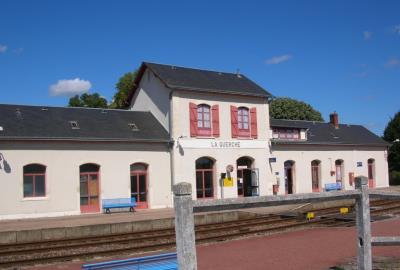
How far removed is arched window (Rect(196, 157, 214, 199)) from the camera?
1009 inches

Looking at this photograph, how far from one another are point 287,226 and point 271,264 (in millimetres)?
6541

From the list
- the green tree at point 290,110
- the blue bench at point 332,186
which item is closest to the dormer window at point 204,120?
the blue bench at point 332,186

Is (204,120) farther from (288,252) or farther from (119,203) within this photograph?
(288,252)

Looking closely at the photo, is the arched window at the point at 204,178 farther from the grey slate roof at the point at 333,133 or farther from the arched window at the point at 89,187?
the grey slate roof at the point at 333,133

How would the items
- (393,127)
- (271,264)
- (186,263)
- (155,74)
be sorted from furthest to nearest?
(393,127) < (155,74) < (271,264) < (186,263)

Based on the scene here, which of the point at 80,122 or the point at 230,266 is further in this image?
the point at 80,122

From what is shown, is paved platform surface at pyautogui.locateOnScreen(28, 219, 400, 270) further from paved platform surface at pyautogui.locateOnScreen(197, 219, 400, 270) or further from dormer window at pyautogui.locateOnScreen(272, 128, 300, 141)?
dormer window at pyautogui.locateOnScreen(272, 128, 300, 141)

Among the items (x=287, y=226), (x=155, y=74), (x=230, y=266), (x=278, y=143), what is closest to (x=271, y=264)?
(x=230, y=266)

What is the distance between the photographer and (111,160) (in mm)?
22875

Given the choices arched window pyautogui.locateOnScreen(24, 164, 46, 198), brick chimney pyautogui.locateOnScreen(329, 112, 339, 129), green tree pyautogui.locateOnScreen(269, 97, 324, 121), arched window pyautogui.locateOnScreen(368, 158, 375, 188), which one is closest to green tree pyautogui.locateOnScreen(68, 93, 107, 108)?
green tree pyautogui.locateOnScreen(269, 97, 324, 121)

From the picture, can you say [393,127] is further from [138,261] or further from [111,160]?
[138,261]

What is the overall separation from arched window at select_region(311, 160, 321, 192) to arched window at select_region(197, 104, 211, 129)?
9615mm

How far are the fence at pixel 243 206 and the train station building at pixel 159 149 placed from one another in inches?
678

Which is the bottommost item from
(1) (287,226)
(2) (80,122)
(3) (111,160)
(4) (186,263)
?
(1) (287,226)
